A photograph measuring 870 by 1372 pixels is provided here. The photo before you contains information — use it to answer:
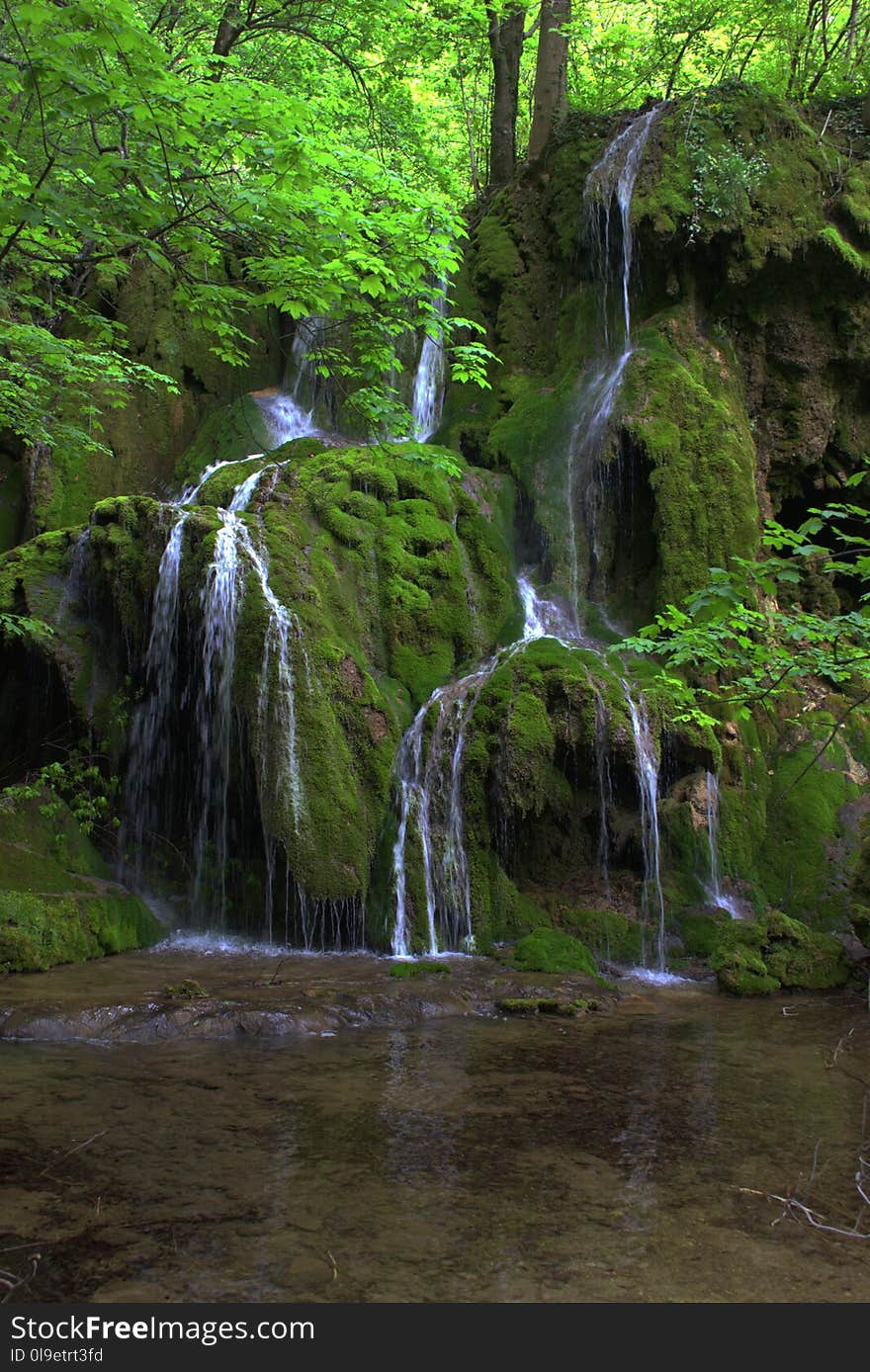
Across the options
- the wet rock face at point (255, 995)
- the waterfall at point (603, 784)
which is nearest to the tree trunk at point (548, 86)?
the waterfall at point (603, 784)

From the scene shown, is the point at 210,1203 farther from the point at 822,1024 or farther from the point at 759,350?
the point at 759,350

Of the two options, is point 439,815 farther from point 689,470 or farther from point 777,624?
point 689,470

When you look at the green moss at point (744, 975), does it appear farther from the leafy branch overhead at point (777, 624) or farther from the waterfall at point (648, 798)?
the leafy branch overhead at point (777, 624)

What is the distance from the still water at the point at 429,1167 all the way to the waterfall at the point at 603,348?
7.76 metres

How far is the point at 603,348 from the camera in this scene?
45.7 ft

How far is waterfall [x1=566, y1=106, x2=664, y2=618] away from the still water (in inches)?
306

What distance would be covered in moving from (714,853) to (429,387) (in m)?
9.24

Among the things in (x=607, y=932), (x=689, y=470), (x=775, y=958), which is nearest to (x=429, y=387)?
(x=689, y=470)

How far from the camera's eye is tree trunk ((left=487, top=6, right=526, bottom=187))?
56.2ft

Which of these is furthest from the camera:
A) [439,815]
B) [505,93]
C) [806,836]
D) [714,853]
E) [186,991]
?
[505,93]

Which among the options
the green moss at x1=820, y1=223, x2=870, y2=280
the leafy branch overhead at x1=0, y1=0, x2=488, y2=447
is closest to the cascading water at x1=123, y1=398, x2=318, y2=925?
the leafy branch overhead at x1=0, y1=0, x2=488, y2=447

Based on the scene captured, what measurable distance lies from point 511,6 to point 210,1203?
63.9 ft

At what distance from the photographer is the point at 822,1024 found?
21.8ft

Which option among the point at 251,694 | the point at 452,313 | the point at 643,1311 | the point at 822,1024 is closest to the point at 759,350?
the point at 452,313
